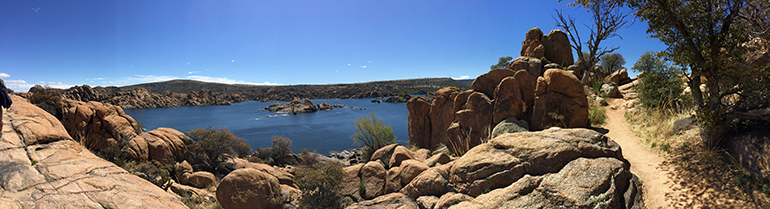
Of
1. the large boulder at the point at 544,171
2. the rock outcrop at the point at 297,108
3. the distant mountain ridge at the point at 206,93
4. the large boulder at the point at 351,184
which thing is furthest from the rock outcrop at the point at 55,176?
the distant mountain ridge at the point at 206,93

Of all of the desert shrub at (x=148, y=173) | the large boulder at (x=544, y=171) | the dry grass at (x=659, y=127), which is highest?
the dry grass at (x=659, y=127)

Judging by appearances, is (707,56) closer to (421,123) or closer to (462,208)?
(462,208)

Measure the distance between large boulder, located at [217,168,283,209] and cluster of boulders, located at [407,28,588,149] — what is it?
29.6 feet

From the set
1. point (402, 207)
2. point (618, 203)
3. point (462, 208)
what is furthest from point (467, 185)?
point (618, 203)

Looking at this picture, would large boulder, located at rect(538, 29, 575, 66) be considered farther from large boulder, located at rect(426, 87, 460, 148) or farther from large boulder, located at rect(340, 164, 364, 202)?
large boulder, located at rect(340, 164, 364, 202)

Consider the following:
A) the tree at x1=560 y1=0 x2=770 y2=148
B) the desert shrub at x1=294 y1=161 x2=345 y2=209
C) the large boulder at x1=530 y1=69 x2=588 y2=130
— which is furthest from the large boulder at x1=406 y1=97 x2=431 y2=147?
the tree at x1=560 y1=0 x2=770 y2=148

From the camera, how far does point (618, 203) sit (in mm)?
6648

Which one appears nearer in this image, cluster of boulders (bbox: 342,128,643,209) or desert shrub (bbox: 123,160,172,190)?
cluster of boulders (bbox: 342,128,643,209)

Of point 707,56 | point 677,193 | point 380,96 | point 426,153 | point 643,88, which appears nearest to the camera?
point 677,193

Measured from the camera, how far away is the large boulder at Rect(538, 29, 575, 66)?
66.4ft

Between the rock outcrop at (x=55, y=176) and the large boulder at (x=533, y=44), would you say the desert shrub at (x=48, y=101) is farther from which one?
the large boulder at (x=533, y=44)

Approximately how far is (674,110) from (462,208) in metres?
9.81

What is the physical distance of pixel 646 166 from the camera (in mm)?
7957

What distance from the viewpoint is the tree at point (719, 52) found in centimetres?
662
